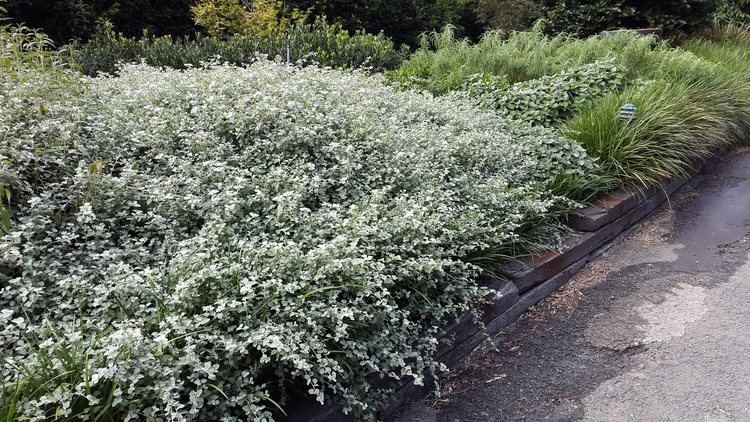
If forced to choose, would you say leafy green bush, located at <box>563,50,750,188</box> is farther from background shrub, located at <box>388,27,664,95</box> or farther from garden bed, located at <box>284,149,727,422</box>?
background shrub, located at <box>388,27,664,95</box>

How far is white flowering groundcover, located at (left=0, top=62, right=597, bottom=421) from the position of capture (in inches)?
77.5

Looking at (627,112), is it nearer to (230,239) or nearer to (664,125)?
(664,125)

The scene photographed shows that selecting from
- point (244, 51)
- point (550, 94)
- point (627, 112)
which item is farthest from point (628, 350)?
point (244, 51)

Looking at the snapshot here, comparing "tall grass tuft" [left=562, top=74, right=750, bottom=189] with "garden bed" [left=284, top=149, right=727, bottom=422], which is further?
"tall grass tuft" [left=562, top=74, right=750, bottom=189]

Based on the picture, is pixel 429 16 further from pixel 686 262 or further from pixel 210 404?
pixel 210 404

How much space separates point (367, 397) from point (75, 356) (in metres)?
1.07

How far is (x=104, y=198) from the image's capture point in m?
2.75

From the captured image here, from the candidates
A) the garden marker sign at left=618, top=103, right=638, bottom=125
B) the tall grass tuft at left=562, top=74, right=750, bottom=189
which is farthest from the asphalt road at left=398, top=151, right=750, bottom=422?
the garden marker sign at left=618, top=103, right=638, bottom=125

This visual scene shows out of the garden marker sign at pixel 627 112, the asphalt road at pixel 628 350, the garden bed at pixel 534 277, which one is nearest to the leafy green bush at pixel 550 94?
the garden marker sign at pixel 627 112

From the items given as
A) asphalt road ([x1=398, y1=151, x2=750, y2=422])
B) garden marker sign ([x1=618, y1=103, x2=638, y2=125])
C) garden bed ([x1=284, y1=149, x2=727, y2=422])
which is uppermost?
garden marker sign ([x1=618, y1=103, x2=638, y2=125])

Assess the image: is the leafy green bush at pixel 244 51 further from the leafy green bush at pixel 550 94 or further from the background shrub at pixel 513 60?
the leafy green bush at pixel 550 94

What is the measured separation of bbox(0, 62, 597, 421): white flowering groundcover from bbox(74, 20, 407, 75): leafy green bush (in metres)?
2.80

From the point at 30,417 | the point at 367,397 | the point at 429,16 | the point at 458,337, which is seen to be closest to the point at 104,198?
the point at 30,417

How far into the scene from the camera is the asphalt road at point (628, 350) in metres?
2.61
